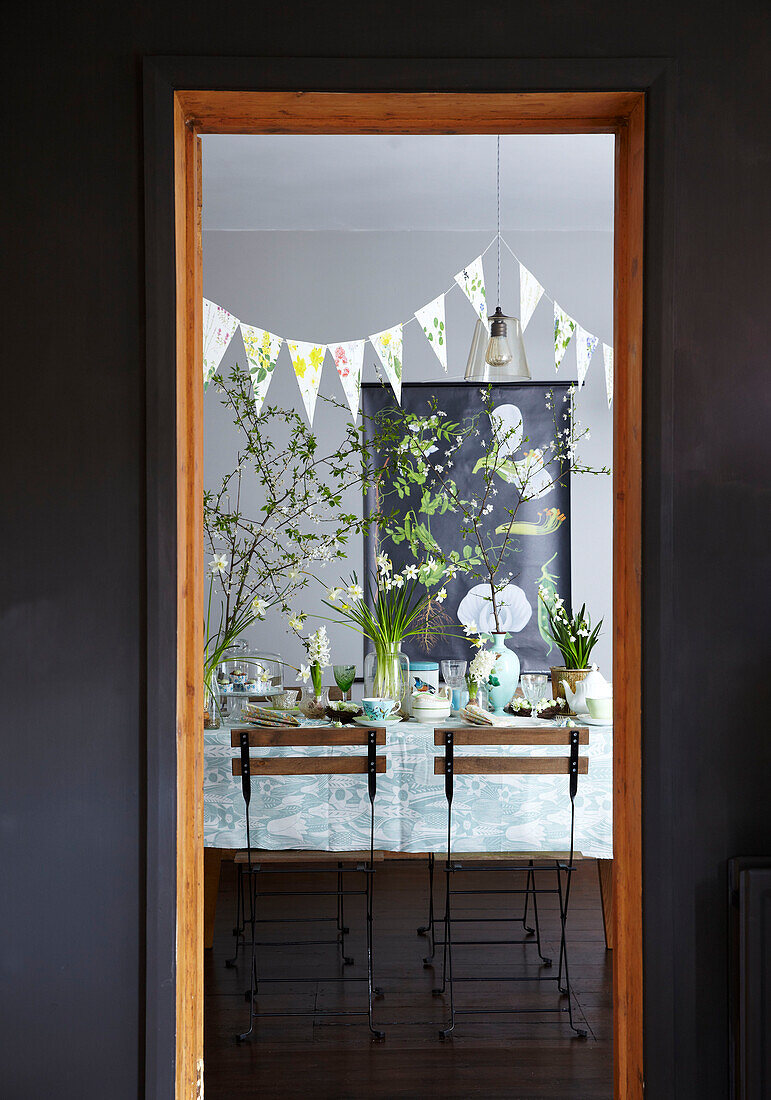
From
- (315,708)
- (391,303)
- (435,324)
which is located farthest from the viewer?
(391,303)

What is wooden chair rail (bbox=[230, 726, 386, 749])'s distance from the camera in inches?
103

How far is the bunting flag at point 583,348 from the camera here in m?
4.05

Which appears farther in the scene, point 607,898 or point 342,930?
point 342,930

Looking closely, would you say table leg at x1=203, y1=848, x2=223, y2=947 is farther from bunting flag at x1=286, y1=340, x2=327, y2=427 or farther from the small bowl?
bunting flag at x1=286, y1=340, x2=327, y2=427

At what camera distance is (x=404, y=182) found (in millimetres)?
3750

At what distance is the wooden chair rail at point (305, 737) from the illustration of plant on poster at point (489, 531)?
175cm

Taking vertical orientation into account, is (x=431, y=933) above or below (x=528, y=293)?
below

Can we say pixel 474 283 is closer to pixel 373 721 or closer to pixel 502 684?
pixel 502 684
